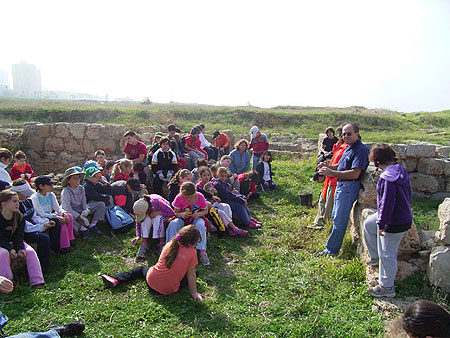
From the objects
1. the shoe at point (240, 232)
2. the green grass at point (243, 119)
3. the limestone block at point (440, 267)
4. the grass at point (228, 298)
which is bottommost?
the grass at point (228, 298)

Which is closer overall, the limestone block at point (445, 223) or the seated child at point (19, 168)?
the limestone block at point (445, 223)

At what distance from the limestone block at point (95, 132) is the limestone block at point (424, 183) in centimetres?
995

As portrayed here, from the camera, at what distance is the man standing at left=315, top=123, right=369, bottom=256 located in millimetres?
5375

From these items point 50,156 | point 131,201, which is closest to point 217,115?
point 50,156

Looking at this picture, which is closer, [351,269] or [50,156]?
[351,269]

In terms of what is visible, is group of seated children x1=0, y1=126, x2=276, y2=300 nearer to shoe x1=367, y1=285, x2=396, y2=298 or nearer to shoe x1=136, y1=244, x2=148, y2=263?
shoe x1=136, y1=244, x2=148, y2=263

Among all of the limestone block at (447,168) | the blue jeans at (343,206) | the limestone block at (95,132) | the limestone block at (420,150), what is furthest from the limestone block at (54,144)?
the limestone block at (447,168)

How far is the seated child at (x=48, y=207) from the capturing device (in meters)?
5.63

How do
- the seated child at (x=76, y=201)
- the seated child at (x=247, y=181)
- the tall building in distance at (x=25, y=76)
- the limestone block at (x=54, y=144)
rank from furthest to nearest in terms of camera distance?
the tall building in distance at (x=25, y=76), the limestone block at (x=54, y=144), the seated child at (x=247, y=181), the seated child at (x=76, y=201)

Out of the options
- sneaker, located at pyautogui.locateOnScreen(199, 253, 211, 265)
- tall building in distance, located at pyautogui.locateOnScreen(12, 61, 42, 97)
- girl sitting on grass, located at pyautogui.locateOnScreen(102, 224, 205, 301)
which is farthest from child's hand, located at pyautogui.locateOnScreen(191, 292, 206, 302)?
tall building in distance, located at pyautogui.locateOnScreen(12, 61, 42, 97)

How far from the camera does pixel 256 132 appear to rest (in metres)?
10.3

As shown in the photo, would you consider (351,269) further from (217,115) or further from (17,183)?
(217,115)

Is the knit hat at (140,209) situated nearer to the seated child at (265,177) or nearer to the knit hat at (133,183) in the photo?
the knit hat at (133,183)

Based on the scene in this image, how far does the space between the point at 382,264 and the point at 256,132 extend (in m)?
6.42
